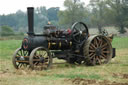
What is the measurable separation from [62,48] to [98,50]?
1.70m

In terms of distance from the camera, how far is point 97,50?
1370cm

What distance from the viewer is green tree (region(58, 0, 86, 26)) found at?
6975 cm

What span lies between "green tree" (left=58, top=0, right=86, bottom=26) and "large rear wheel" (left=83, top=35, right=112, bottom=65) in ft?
178

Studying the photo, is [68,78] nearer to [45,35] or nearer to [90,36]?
[45,35]

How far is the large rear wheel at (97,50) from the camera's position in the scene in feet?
44.0

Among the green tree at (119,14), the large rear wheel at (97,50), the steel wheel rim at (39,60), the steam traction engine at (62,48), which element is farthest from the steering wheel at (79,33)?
the green tree at (119,14)

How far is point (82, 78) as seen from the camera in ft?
31.2

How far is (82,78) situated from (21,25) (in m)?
76.2

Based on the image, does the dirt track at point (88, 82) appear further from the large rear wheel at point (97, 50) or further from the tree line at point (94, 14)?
the tree line at point (94, 14)

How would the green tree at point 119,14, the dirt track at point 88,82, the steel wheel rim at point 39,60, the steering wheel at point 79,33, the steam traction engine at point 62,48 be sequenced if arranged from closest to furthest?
the dirt track at point 88,82 < the steel wheel rim at point 39,60 < the steam traction engine at point 62,48 < the steering wheel at point 79,33 < the green tree at point 119,14

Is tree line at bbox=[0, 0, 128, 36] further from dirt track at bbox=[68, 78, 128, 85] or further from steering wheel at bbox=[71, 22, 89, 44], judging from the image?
dirt track at bbox=[68, 78, 128, 85]

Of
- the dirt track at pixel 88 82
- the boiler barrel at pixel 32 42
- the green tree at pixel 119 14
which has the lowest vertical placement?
the dirt track at pixel 88 82

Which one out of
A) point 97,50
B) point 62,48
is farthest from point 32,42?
point 97,50

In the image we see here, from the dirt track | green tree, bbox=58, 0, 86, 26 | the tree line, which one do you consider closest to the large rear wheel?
the dirt track
